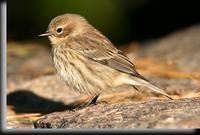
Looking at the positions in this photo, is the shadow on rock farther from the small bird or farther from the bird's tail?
the bird's tail

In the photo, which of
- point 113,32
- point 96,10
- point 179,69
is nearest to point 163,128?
point 179,69

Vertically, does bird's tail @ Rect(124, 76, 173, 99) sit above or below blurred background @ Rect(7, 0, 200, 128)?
below

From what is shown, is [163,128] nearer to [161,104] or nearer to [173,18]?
[161,104]

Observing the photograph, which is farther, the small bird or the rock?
the small bird

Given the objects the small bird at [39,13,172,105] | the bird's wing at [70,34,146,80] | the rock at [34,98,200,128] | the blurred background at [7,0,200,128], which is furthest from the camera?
the blurred background at [7,0,200,128]

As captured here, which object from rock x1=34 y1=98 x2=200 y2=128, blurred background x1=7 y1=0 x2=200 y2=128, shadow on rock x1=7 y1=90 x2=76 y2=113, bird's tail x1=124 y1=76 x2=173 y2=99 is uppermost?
blurred background x1=7 y1=0 x2=200 y2=128

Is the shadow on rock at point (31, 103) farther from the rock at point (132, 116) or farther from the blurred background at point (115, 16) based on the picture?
the blurred background at point (115, 16)

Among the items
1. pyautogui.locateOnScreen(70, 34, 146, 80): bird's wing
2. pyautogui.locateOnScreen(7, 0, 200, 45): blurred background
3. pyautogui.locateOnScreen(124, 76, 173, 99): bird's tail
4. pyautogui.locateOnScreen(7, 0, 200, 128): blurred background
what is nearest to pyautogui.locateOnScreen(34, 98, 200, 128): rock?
pyautogui.locateOnScreen(7, 0, 200, 128): blurred background
